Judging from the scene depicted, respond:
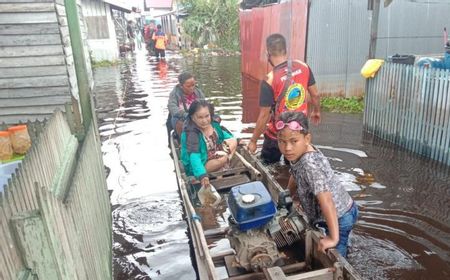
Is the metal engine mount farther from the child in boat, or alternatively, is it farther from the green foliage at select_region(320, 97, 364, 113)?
the green foliage at select_region(320, 97, 364, 113)

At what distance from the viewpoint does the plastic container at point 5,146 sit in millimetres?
3750

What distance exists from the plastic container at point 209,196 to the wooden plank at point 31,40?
4.56 meters

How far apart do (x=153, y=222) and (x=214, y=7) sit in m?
27.1

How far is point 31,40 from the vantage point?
7062 mm

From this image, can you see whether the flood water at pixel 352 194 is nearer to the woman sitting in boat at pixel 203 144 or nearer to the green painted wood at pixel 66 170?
the woman sitting in boat at pixel 203 144

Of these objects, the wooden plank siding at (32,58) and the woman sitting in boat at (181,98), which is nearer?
the woman sitting in boat at (181,98)

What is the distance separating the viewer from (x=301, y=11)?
10617mm

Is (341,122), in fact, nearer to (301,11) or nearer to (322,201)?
(301,11)

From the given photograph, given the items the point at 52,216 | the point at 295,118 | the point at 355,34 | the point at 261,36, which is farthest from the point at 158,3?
the point at 52,216

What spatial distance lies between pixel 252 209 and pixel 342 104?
8192mm

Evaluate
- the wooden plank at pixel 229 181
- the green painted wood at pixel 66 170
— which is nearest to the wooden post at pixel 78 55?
the green painted wood at pixel 66 170

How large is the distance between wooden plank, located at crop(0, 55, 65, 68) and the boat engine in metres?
5.42

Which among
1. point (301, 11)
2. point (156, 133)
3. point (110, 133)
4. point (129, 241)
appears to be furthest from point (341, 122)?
point (129, 241)

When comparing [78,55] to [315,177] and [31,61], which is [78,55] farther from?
[31,61]
